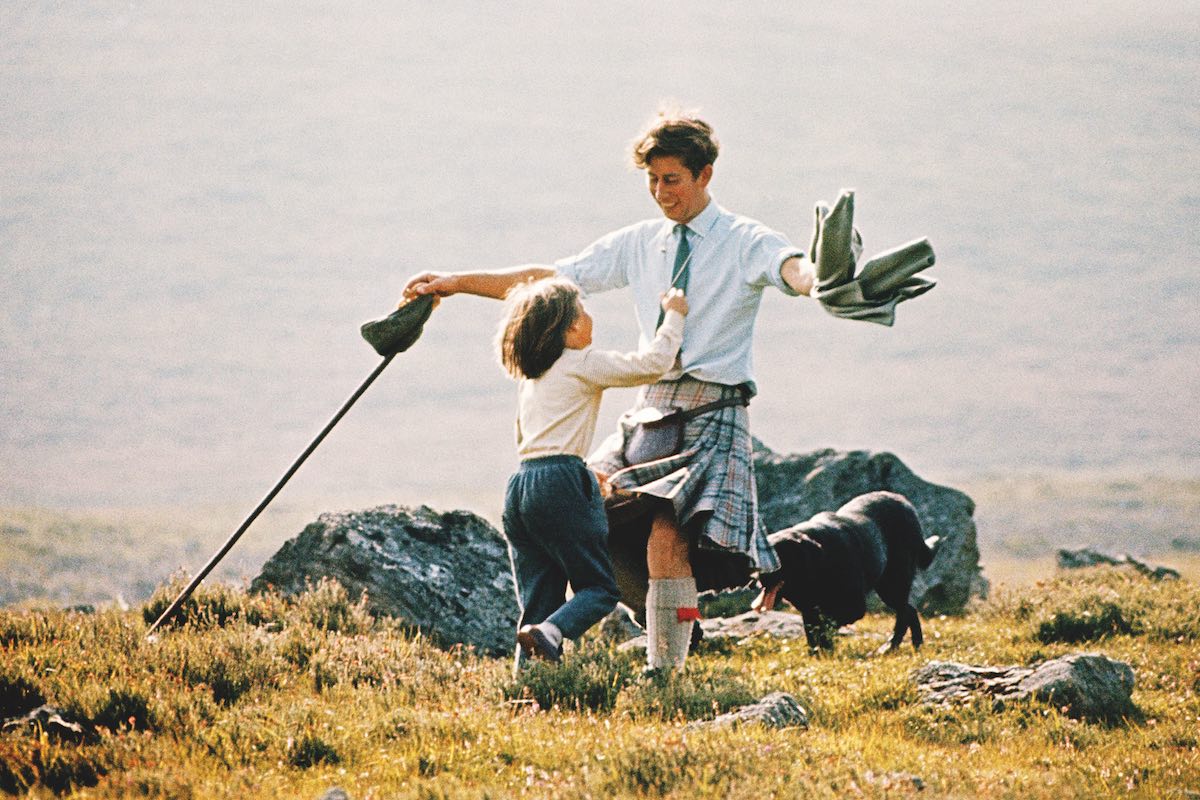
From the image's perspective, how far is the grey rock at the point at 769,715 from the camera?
6.58 m

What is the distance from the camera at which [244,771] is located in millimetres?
5754

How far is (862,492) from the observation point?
14547 millimetres

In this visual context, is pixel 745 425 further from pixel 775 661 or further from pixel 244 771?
pixel 244 771

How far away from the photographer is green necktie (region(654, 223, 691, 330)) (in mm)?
7879

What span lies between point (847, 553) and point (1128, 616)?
2.52 meters

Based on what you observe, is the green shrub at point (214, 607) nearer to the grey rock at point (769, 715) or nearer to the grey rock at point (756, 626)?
the grey rock at point (756, 626)

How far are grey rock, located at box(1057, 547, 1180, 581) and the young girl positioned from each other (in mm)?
10367

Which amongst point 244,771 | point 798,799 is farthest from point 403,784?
point 798,799

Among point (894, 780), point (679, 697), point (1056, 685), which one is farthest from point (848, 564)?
point (894, 780)

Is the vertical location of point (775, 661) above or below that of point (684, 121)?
below

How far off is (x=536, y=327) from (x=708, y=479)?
1.34m

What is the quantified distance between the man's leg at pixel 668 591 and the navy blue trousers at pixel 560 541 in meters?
0.61

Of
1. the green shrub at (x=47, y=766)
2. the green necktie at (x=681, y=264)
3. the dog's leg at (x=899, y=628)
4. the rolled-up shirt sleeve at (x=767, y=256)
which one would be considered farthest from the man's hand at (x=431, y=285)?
the dog's leg at (x=899, y=628)

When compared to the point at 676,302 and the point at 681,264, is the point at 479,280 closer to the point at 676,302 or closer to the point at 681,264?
the point at 681,264
